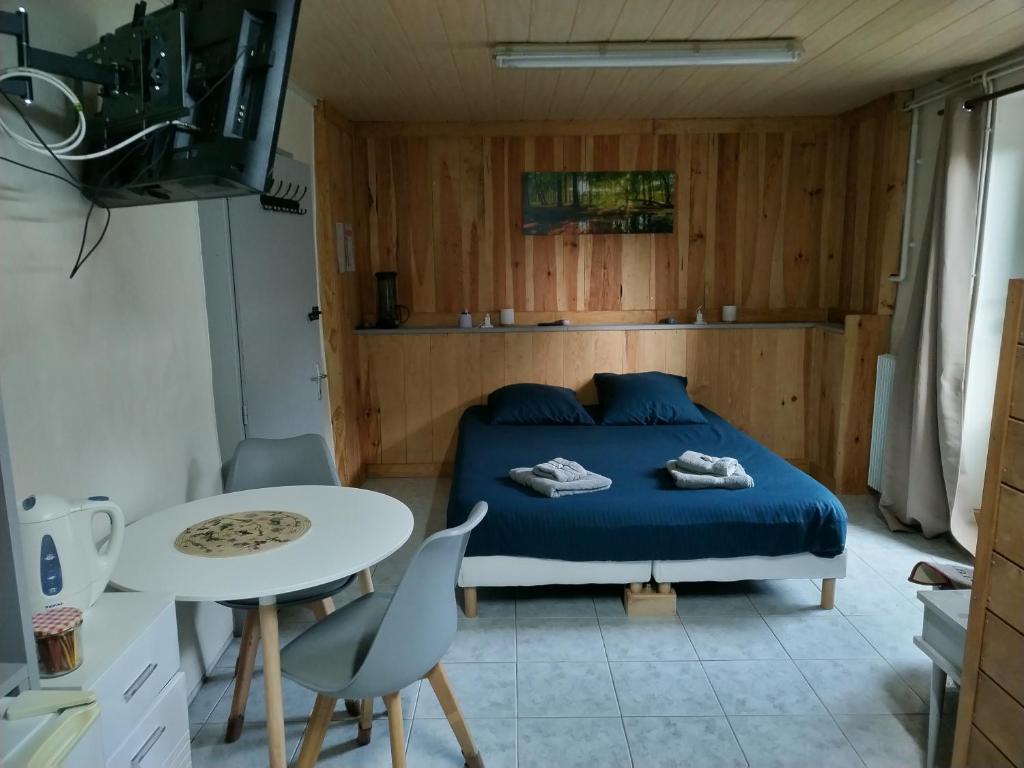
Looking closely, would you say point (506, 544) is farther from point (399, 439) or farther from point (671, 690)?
point (399, 439)

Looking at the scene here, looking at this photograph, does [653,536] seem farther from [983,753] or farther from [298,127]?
[298,127]

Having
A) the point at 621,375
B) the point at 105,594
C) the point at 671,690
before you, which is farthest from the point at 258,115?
the point at 621,375

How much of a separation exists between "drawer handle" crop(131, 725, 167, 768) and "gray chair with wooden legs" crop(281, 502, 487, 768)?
0.36 metres

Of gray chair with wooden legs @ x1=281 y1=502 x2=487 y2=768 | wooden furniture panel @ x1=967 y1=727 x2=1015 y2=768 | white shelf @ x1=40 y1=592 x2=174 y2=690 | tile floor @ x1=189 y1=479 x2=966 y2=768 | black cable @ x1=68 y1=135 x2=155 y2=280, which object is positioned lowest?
tile floor @ x1=189 y1=479 x2=966 y2=768

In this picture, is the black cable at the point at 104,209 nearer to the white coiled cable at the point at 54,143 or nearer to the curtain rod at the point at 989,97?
the white coiled cable at the point at 54,143

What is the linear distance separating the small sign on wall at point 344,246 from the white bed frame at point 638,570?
2.20 meters

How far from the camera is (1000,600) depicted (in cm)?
174

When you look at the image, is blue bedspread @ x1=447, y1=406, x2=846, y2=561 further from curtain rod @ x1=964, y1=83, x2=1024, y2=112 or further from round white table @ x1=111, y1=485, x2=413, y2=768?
curtain rod @ x1=964, y1=83, x2=1024, y2=112

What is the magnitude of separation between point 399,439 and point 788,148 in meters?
3.28

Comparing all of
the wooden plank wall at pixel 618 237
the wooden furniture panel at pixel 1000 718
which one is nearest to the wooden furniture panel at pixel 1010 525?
the wooden furniture panel at pixel 1000 718

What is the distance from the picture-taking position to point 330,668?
1.82 m

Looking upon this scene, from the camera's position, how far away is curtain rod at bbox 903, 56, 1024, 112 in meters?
3.13

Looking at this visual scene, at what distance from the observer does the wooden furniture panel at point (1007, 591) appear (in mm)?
1686

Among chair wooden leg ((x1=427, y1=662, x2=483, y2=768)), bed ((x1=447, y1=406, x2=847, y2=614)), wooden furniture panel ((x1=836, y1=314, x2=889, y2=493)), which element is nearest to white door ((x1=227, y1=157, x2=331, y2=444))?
bed ((x1=447, y1=406, x2=847, y2=614))
